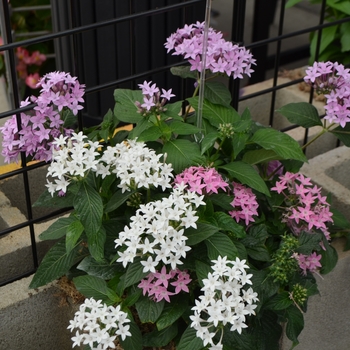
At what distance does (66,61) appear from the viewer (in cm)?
293

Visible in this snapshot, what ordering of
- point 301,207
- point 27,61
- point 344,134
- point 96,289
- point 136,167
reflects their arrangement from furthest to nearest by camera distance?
point 27,61, point 344,134, point 301,207, point 96,289, point 136,167

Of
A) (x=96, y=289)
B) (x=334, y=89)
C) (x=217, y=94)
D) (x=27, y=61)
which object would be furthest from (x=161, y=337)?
(x=27, y=61)

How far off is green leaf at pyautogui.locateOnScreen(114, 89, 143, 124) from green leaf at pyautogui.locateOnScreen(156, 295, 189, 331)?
1.42 feet

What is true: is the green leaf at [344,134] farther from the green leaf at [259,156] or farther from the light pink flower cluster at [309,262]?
the light pink flower cluster at [309,262]

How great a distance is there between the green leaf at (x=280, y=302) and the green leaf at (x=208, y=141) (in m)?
0.37

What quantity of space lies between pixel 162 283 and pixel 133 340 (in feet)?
0.46

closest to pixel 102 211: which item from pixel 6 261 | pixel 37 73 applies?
pixel 6 261

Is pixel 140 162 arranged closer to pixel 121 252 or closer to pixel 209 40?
pixel 121 252

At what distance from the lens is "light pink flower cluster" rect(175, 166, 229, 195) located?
1.80 metres

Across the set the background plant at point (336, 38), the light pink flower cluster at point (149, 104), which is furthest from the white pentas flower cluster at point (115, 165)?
the background plant at point (336, 38)

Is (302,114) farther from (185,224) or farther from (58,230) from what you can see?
(58,230)

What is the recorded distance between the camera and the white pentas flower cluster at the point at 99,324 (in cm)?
163

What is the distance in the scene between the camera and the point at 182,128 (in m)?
1.92

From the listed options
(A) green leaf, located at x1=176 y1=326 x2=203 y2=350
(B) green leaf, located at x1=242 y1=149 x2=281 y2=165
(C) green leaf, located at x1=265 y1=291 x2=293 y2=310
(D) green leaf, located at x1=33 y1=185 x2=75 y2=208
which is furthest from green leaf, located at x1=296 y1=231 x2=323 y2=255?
(D) green leaf, located at x1=33 y1=185 x2=75 y2=208
